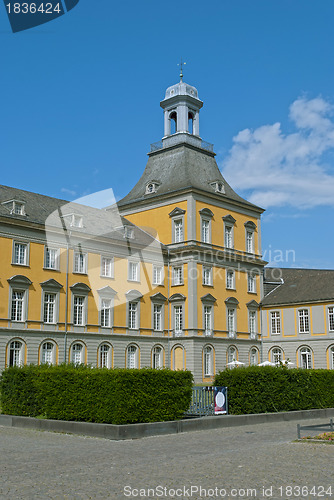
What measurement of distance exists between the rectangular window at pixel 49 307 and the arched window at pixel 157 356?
10.8 m

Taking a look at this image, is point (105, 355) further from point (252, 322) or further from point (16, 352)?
point (252, 322)

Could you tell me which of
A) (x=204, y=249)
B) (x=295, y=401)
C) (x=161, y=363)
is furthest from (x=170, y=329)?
(x=295, y=401)

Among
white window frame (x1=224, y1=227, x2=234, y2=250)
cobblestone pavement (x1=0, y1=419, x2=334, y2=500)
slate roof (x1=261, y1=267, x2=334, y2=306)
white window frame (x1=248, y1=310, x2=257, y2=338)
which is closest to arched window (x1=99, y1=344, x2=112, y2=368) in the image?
white window frame (x1=224, y1=227, x2=234, y2=250)

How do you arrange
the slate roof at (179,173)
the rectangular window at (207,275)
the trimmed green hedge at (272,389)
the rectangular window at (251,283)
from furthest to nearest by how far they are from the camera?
the rectangular window at (251,283) → the slate roof at (179,173) → the rectangular window at (207,275) → the trimmed green hedge at (272,389)

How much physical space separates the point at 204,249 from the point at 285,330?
1166 cm

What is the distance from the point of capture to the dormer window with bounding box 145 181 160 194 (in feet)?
189

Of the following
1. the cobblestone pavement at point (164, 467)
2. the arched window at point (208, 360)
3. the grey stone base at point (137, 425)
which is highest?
the arched window at point (208, 360)

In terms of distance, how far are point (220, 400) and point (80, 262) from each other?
25.6m

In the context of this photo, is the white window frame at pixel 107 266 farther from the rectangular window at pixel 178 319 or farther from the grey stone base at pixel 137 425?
the grey stone base at pixel 137 425

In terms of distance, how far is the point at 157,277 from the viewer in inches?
2087

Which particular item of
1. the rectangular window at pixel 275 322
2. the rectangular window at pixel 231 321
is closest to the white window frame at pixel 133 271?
the rectangular window at pixel 231 321

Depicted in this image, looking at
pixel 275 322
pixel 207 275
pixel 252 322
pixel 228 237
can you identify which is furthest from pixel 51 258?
pixel 275 322

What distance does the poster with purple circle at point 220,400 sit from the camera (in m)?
23.1

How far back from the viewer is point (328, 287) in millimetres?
54812
